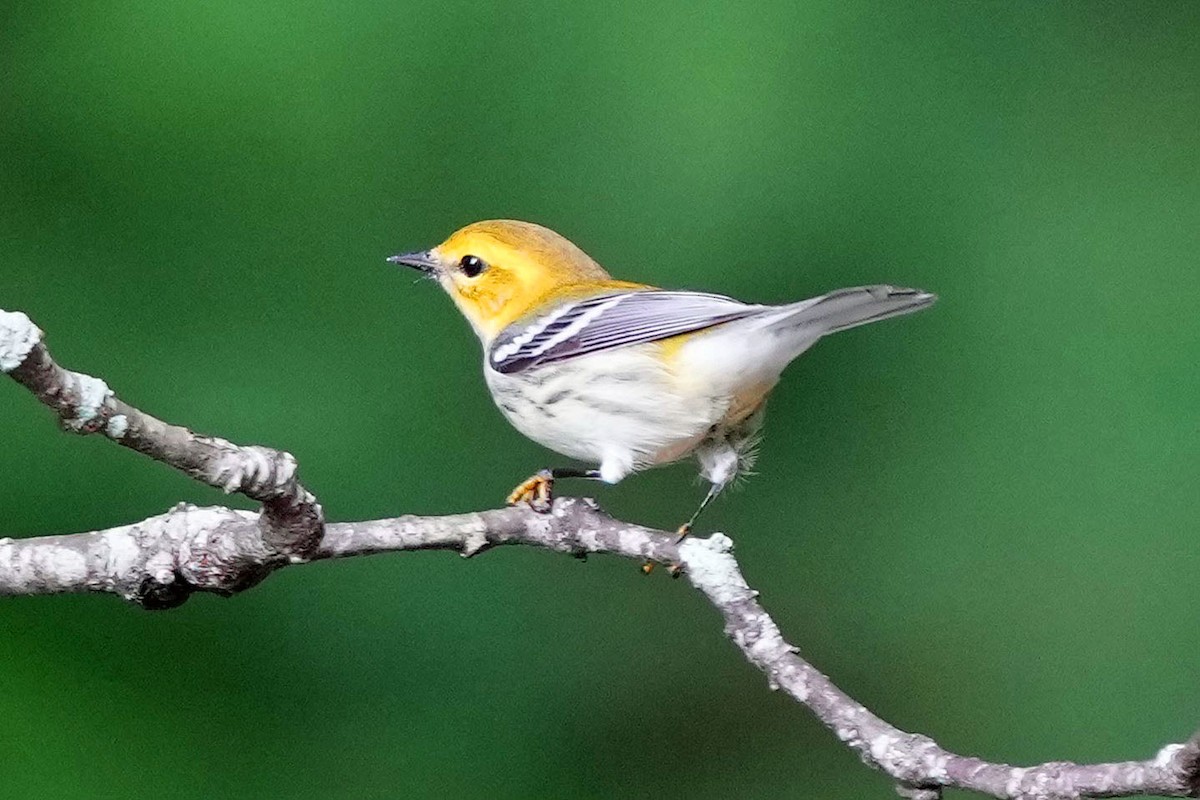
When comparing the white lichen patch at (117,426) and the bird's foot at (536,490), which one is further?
the bird's foot at (536,490)

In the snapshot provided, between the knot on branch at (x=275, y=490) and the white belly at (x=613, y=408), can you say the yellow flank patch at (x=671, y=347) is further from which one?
the knot on branch at (x=275, y=490)

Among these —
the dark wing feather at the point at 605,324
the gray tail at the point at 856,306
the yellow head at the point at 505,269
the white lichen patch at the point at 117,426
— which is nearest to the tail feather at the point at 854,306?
the gray tail at the point at 856,306

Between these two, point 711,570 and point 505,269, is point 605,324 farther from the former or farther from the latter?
point 711,570

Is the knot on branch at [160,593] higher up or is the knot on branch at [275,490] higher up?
the knot on branch at [160,593]

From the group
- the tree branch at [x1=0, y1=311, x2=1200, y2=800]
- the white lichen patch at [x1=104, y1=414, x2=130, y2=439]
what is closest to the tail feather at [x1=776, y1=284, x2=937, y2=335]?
the tree branch at [x1=0, y1=311, x2=1200, y2=800]

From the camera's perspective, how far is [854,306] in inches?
60.7

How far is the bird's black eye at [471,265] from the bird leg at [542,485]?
0.44 m

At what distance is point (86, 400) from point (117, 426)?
0.11 feet

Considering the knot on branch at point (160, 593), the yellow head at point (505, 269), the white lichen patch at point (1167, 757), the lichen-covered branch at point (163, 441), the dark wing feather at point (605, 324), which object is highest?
the yellow head at point (505, 269)

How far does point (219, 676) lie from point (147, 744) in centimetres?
16

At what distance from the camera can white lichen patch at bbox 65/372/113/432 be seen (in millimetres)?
1060

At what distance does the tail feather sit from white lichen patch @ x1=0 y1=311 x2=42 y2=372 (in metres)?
0.84

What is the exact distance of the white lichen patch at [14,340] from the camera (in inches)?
38.8

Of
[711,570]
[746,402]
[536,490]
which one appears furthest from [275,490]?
[746,402]
